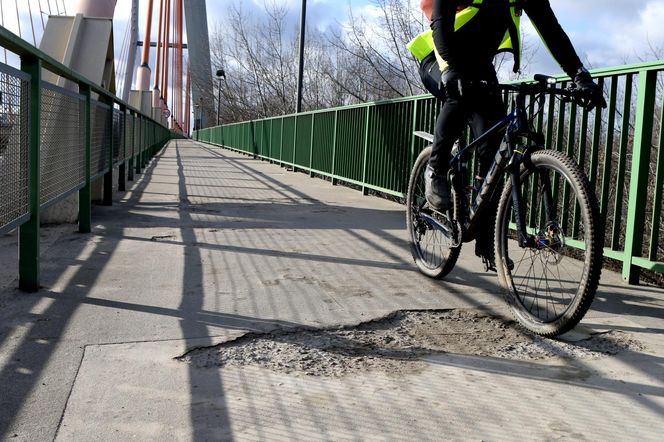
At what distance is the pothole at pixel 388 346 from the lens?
2.48 metres

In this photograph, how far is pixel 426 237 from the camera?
414cm

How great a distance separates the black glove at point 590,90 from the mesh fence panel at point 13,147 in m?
2.44

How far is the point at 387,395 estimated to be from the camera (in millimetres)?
2201

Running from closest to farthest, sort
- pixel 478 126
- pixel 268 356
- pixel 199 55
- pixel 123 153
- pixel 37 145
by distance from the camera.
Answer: pixel 268 356, pixel 37 145, pixel 478 126, pixel 123 153, pixel 199 55

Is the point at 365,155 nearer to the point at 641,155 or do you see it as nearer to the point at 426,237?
the point at 426,237

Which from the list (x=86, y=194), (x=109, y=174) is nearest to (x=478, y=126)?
(x=86, y=194)

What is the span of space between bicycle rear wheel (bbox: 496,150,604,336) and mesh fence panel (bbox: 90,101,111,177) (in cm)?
374

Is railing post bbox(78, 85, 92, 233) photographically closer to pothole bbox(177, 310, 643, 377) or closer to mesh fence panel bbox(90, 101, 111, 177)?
mesh fence panel bbox(90, 101, 111, 177)

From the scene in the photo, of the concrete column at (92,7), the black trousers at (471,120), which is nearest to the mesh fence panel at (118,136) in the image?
the concrete column at (92,7)

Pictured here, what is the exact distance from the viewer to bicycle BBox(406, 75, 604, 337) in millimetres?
2592

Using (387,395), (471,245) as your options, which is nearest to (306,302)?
(387,395)

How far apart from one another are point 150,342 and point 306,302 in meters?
0.89

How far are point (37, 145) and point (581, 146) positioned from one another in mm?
3271

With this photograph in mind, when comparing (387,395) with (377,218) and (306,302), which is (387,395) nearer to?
(306,302)
